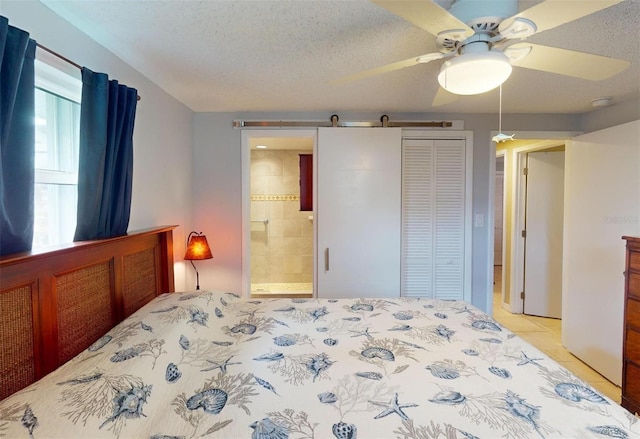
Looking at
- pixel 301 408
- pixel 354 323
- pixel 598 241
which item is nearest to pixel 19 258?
pixel 301 408

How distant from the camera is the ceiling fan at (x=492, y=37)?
98 centimetres

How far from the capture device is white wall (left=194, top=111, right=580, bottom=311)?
294 cm

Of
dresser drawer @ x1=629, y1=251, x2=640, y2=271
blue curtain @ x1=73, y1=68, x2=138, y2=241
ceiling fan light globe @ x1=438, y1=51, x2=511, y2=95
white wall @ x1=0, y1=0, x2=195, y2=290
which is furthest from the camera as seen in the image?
dresser drawer @ x1=629, y1=251, x2=640, y2=271

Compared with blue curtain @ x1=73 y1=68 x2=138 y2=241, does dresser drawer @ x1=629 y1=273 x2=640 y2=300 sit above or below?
below

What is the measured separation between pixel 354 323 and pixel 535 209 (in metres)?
3.19

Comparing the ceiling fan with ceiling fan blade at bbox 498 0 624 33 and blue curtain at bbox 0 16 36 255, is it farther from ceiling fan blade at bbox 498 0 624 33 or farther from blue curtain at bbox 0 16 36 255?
blue curtain at bbox 0 16 36 255

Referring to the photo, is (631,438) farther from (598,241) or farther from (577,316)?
(577,316)

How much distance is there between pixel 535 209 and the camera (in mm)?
3723

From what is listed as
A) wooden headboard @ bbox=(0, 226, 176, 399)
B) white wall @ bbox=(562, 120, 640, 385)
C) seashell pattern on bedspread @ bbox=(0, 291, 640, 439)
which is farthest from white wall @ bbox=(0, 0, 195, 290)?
white wall @ bbox=(562, 120, 640, 385)

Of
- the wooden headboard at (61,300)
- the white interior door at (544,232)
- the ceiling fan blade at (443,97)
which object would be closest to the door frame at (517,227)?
the white interior door at (544,232)

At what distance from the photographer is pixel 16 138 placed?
1.05 meters

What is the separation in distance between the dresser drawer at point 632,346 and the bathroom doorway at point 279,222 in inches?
129

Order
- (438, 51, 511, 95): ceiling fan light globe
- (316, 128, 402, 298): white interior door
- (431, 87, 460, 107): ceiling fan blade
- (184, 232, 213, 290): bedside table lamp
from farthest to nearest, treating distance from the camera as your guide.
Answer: (316, 128, 402, 298): white interior door → (184, 232, 213, 290): bedside table lamp → (431, 87, 460, 107): ceiling fan blade → (438, 51, 511, 95): ceiling fan light globe

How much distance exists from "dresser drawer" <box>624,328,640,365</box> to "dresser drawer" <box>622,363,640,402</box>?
48 mm
